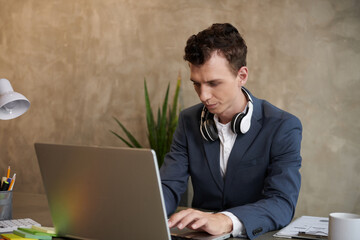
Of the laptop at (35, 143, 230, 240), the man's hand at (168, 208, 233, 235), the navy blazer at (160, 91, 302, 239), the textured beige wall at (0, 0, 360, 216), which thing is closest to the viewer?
the laptop at (35, 143, 230, 240)

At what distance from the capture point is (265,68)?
386 cm

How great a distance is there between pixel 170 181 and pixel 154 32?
239 cm

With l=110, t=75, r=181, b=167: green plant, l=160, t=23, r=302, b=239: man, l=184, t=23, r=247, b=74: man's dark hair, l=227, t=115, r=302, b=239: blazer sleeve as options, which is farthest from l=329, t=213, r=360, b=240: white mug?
l=110, t=75, r=181, b=167: green plant

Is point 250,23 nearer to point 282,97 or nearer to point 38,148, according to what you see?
point 282,97

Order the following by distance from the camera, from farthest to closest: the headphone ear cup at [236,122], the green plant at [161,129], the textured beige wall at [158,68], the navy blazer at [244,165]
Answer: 1. the green plant at [161,129]
2. the textured beige wall at [158,68]
3. the headphone ear cup at [236,122]
4. the navy blazer at [244,165]

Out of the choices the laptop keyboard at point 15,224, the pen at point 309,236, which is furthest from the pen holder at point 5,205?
the pen at point 309,236

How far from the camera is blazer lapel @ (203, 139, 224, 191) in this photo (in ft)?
7.28

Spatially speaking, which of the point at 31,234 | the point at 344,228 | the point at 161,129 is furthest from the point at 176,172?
the point at 161,129

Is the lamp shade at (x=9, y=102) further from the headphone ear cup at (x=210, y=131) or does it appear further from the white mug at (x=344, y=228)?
the white mug at (x=344, y=228)

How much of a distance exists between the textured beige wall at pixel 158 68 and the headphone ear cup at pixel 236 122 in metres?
1.73

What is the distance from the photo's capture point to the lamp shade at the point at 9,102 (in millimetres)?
1812

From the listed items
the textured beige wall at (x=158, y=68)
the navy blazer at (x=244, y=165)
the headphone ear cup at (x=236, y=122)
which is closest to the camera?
the navy blazer at (x=244, y=165)

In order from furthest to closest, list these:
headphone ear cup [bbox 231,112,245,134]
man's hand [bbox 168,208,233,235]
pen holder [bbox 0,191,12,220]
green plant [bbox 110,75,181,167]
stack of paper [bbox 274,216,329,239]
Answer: green plant [bbox 110,75,181,167] → headphone ear cup [bbox 231,112,245,134] → pen holder [bbox 0,191,12,220] → stack of paper [bbox 274,216,329,239] → man's hand [bbox 168,208,233,235]

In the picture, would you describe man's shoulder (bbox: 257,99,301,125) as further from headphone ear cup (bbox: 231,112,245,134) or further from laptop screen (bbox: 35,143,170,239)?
laptop screen (bbox: 35,143,170,239)
